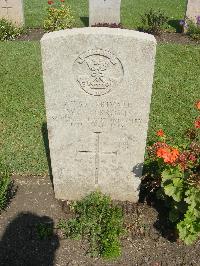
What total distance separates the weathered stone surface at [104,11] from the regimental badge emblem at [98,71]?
8427 millimetres

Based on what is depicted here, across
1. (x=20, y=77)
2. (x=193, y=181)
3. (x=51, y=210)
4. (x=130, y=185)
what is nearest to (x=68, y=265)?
(x=51, y=210)

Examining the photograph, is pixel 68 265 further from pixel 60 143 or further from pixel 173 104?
pixel 173 104

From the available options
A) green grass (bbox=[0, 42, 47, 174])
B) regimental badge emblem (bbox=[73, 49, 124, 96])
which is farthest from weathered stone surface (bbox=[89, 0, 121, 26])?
regimental badge emblem (bbox=[73, 49, 124, 96])

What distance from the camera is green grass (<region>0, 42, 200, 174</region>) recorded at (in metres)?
5.71

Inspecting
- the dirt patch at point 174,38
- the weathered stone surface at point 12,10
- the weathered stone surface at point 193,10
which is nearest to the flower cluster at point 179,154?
the dirt patch at point 174,38

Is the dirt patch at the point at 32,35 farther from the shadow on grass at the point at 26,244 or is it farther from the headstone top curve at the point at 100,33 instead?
the headstone top curve at the point at 100,33

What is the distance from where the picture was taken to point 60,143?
4.11 m

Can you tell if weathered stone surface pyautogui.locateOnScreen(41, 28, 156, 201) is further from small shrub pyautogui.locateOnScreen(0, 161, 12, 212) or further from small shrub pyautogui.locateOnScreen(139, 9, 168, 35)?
small shrub pyautogui.locateOnScreen(139, 9, 168, 35)

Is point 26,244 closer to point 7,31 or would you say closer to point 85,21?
point 7,31

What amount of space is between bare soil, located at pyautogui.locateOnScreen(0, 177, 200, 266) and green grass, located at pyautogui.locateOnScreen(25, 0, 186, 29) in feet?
27.9

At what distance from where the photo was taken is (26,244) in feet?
13.3

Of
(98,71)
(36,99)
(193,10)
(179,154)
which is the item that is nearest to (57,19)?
(193,10)

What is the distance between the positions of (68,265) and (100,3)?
9.25 m

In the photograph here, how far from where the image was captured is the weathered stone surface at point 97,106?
339 centimetres
